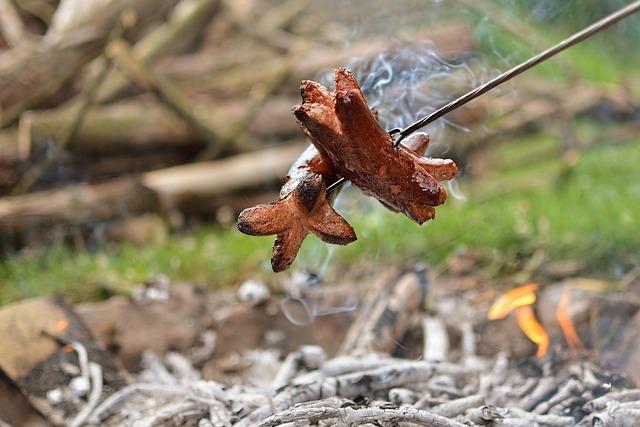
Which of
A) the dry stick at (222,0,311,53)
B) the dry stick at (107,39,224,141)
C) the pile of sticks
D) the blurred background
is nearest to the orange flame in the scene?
the blurred background

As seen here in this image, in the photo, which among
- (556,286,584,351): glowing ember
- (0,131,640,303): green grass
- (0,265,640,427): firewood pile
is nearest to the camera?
(0,265,640,427): firewood pile

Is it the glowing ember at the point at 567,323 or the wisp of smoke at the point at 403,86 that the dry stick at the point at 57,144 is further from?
the glowing ember at the point at 567,323

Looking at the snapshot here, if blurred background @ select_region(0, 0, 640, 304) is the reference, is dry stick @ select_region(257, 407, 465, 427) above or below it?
below

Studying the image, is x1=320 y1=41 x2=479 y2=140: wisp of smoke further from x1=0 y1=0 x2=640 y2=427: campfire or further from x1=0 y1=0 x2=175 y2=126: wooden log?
x1=0 y1=0 x2=175 y2=126: wooden log

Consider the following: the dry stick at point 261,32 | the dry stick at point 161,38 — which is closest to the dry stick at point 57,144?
the dry stick at point 161,38

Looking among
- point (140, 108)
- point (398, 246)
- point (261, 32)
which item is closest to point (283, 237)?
point (398, 246)

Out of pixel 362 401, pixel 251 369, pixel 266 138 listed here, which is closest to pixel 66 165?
pixel 266 138
